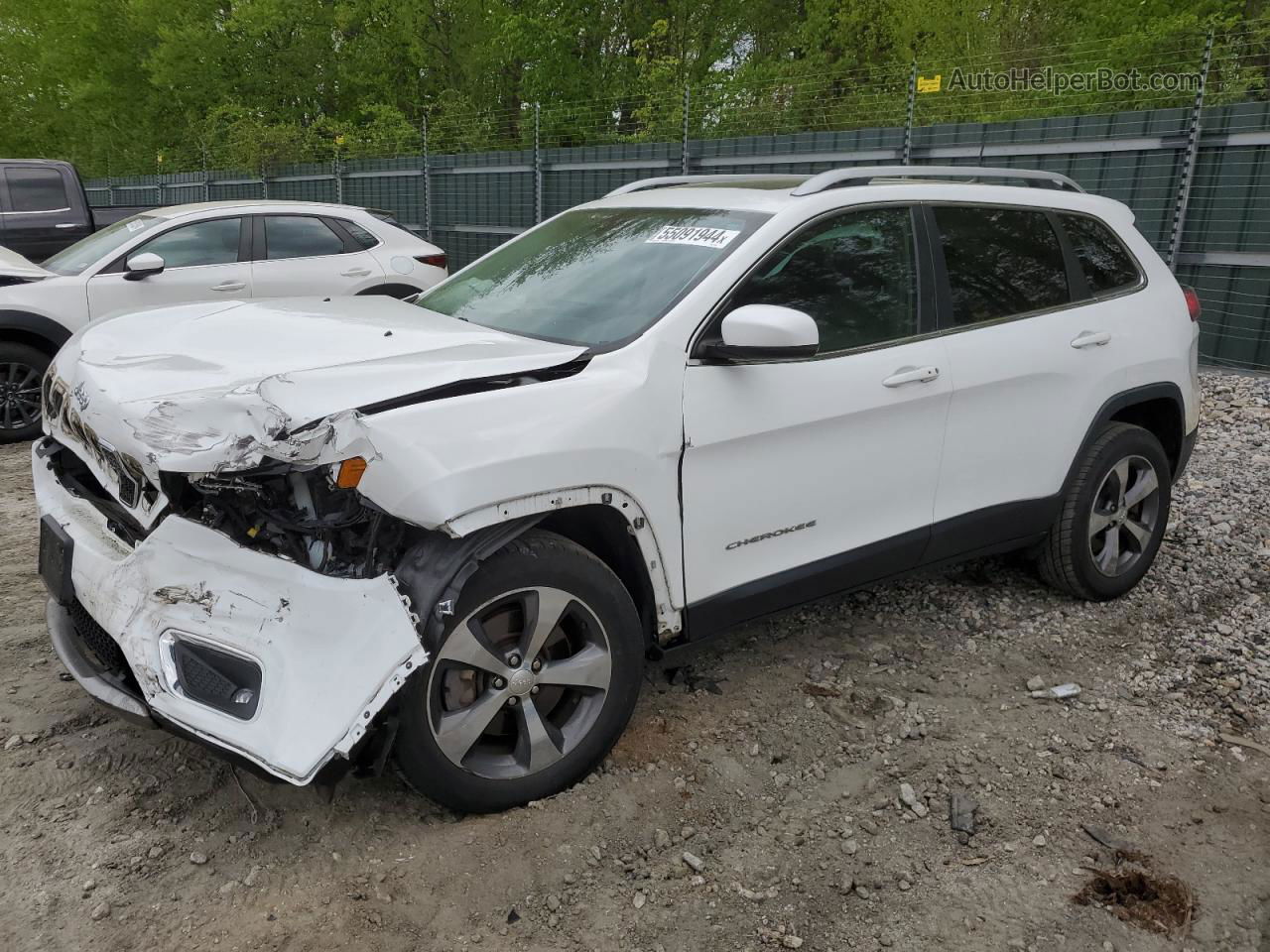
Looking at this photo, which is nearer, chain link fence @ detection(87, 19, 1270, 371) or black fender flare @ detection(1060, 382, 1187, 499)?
black fender flare @ detection(1060, 382, 1187, 499)

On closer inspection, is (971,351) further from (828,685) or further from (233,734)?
(233,734)

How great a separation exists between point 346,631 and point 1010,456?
264cm

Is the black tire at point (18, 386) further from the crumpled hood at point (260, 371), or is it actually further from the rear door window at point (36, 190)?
the crumpled hood at point (260, 371)

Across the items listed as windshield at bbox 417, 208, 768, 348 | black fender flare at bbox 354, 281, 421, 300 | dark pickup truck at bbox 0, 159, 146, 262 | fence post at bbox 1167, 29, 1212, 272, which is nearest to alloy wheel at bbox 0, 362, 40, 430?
black fender flare at bbox 354, 281, 421, 300

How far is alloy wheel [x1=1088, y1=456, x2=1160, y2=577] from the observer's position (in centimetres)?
425

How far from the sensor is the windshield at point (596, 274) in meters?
3.16

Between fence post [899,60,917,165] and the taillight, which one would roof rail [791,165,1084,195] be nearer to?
the taillight

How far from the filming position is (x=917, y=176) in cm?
400

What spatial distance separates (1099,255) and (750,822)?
287 centimetres

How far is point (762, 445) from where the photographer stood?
309 cm

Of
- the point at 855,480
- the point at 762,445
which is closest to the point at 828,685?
the point at 855,480

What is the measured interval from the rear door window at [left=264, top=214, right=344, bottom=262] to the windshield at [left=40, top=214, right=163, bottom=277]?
836 mm

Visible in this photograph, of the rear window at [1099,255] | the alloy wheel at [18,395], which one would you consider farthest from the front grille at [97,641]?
the alloy wheel at [18,395]

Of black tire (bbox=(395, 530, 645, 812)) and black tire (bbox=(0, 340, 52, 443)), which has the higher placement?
black tire (bbox=(395, 530, 645, 812))
